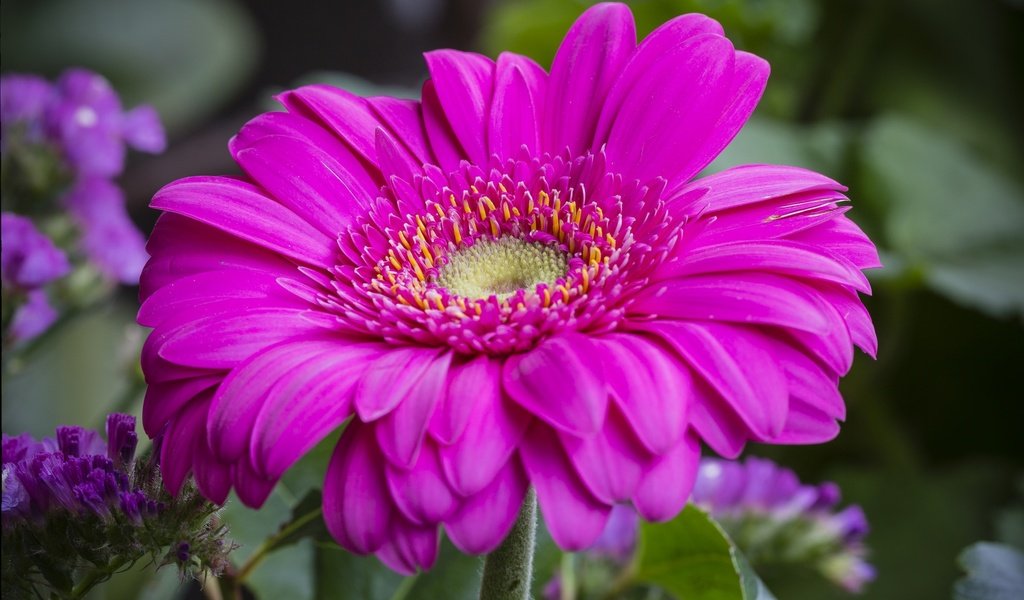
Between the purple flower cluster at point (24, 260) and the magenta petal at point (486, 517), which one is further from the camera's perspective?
the purple flower cluster at point (24, 260)

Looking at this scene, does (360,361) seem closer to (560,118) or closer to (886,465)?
(560,118)

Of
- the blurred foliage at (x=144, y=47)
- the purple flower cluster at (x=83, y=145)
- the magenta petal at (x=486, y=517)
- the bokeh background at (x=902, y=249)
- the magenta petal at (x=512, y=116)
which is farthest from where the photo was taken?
the blurred foliage at (x=144, y=47)

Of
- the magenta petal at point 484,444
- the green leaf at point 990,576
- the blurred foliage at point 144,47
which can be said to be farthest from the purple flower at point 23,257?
the blurred foliage at point 144,47

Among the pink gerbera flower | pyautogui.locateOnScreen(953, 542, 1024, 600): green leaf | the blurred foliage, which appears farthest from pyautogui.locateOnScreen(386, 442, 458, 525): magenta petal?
the blurred foliage

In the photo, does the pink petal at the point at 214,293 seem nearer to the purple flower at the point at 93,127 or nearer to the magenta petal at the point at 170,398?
the magenta petal at the point at 170,398

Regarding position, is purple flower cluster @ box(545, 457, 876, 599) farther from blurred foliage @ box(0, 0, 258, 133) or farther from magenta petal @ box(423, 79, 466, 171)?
blurred foliage @ box(0, 0, 258, 133)

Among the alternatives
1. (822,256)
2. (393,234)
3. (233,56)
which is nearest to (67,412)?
(393,234)

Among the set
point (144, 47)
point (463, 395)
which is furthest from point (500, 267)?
point (144, 47)

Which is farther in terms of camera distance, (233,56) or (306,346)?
(233,56)
